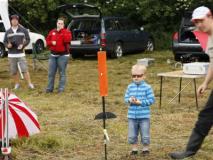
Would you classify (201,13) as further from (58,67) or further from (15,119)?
(58,67)

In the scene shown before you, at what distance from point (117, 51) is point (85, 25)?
4.81ft

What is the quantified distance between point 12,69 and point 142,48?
10668 mm

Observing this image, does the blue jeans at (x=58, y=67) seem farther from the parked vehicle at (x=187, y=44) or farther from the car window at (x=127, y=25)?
the car window at (x=127, y=25)

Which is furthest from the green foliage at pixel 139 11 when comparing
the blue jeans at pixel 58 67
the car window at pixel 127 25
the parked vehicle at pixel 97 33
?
the blue jeans at pixel 58 67

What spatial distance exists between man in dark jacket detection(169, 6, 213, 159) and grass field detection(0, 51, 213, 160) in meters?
0.20

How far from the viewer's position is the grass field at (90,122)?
22.9 feet

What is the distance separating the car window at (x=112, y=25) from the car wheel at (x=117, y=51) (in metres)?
0.57

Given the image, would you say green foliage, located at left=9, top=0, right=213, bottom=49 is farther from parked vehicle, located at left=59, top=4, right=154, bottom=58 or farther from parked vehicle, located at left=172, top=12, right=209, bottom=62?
parked vehicle, located at left=172, top=12, right=209, bottom=62

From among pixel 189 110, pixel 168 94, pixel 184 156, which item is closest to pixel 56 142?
pixel 184 156

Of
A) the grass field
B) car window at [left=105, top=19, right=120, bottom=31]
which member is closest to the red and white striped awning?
the grass field

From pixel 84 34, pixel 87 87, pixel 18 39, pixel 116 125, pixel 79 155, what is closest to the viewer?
pixel 79 155

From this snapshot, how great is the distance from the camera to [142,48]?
73.9ft

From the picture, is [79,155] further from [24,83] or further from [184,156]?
[24,83]

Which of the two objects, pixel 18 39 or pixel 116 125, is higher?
pixel 18 39
